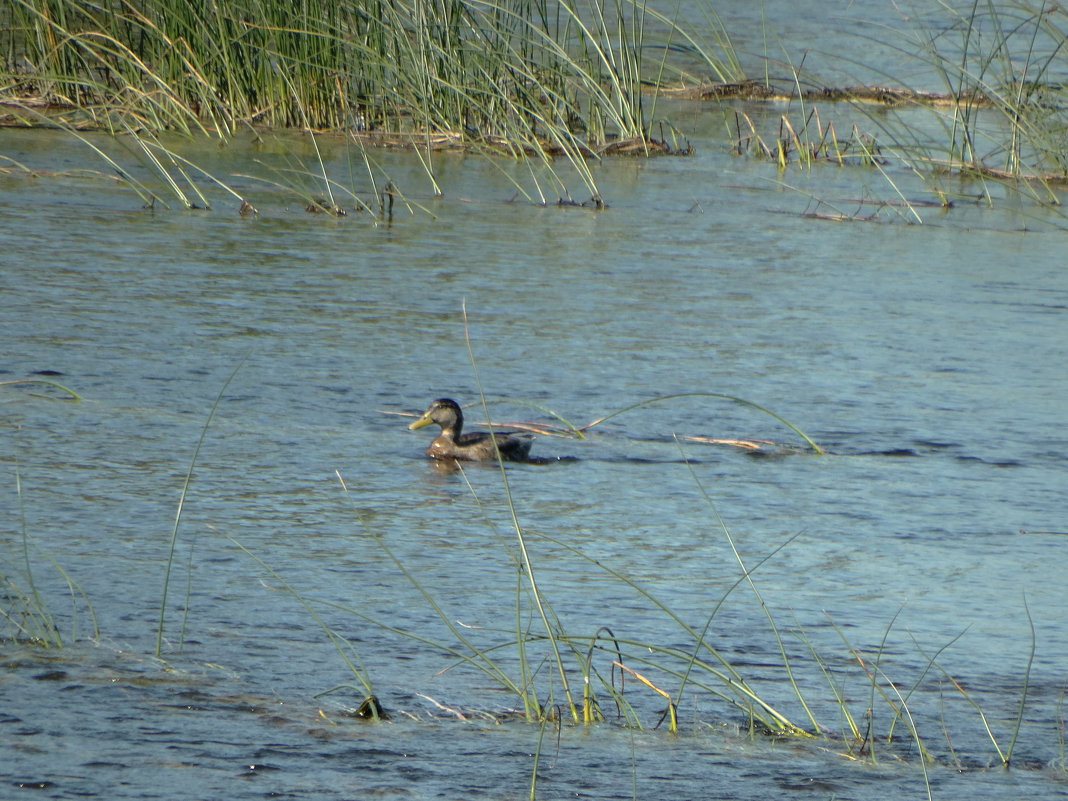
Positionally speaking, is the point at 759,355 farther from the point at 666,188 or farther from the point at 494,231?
the point at 666,188

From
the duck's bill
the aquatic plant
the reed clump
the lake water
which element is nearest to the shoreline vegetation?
the reed clump

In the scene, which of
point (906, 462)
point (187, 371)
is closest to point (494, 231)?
point (187, 371)

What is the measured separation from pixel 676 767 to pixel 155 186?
607 centimetres

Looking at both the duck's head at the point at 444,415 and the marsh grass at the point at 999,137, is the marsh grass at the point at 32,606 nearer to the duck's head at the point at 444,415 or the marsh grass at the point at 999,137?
the duck's head at the point at 444,415

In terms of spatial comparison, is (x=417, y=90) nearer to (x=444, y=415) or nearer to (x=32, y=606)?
(x=444, y=415)

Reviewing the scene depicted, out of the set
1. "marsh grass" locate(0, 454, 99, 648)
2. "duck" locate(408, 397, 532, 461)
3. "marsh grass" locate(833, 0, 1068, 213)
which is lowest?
"marsh grass" locate(0, 454, 99, 648)

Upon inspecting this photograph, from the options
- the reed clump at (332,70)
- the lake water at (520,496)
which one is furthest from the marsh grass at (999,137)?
the reed clump at (332,70)

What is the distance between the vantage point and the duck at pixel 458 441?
457cm

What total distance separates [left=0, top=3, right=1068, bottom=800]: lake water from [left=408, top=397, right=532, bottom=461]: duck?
7 centimetres

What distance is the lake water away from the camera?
2.70 metres

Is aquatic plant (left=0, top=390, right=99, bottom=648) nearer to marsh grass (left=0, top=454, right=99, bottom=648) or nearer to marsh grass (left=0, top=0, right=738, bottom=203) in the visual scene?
marsh grass (left=0, top=454, right=99, bottom=648)

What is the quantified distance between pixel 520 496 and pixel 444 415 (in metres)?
0.52

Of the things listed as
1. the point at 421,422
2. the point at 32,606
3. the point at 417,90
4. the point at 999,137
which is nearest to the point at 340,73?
the point at 417,90

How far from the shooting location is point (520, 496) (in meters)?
4.29
